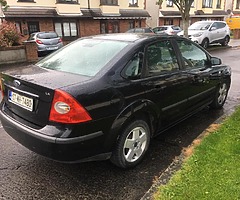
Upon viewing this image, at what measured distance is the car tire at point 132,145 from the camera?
2.96 meters

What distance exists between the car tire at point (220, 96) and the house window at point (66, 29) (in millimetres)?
20025

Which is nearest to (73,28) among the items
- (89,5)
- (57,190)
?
(89,5)

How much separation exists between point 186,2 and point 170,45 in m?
12.7

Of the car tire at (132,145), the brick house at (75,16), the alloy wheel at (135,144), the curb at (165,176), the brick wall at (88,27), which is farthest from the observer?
the brick wall at (88,27)

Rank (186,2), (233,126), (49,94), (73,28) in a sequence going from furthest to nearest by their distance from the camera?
(73,28), (186,2), (233,126), (49,94)

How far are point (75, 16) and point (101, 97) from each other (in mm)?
21471

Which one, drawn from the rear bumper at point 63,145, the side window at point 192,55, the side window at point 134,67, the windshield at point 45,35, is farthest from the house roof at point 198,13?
the rear bumper at point 63,145

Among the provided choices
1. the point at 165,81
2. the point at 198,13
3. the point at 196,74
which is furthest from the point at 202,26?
the point at 198,13

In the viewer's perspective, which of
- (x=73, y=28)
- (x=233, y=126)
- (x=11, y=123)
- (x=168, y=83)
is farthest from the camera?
(x=73, y=28)

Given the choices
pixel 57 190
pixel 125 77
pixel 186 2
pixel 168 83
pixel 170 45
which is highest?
pixel 186 2

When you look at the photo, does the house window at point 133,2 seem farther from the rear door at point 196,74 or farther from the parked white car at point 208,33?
the rear door at point 196,74

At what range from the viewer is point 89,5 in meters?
23.8

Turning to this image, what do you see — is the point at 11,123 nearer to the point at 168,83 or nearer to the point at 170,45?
the point at 168,83

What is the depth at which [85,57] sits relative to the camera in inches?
128
